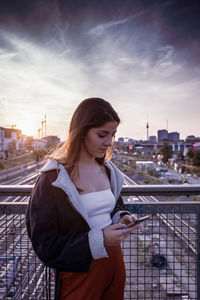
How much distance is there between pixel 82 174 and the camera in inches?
55.6

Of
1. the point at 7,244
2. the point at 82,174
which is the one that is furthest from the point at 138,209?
the point at 7,244

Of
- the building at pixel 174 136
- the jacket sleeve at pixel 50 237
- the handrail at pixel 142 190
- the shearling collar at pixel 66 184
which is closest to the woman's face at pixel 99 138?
the shearling collar at pixel 66 184

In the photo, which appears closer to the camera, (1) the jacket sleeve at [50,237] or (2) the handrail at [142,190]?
(1) the jacket sleeve at [50,237]

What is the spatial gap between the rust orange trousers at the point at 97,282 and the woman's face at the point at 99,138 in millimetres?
611

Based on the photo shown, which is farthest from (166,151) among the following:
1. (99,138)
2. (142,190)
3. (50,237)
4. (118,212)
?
(50,237)

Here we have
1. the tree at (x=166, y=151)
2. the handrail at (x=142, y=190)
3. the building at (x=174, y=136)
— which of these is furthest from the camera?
the building at (x=174, y=136)

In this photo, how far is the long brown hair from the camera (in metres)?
1.33

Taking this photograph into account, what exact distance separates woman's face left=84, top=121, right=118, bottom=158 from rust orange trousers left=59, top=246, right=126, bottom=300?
0.61 meters

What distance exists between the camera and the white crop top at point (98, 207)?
1315mm

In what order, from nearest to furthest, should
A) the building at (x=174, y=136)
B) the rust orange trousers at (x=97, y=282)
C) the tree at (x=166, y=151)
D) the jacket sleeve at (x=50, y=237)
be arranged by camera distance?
the jacket sleeve at (x=50, y=237) → the rust orange trousers at (x=97, y=282) → the tree at (x=166, y=151) → the building at (x=174, y=136)

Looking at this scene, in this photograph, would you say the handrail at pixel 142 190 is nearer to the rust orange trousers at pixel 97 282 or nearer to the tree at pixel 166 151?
the rust orange trousers at pixel 97 282

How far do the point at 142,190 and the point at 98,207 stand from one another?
24.6 inches

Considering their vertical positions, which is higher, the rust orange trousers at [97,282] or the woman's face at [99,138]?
the woman's face at [99,138]

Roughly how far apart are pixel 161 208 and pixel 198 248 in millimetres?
467
